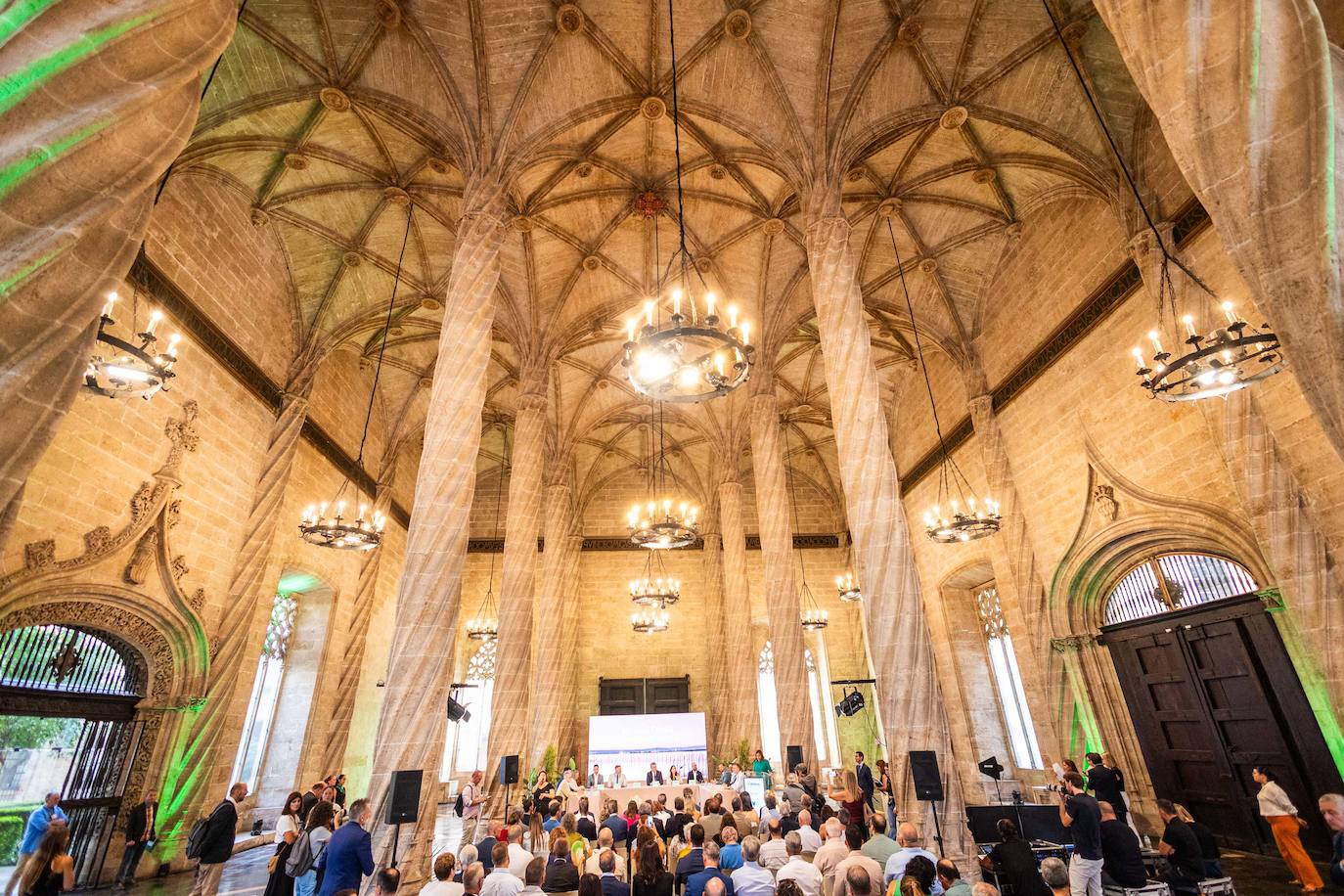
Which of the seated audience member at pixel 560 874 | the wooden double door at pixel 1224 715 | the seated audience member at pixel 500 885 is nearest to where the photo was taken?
the seated audience member at pixel 500 885

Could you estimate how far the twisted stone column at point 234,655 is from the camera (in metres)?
9.37

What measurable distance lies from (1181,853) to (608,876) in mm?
4965

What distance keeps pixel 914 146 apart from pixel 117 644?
16.0 metres

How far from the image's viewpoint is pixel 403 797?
238 inches

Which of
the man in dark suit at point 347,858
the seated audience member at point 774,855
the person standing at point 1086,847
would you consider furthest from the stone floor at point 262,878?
the seated audience member at point 774,855

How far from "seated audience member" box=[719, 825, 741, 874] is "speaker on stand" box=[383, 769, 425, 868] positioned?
10.1 feet

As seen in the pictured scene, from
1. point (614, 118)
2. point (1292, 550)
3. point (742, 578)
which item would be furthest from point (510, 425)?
point (1292, 550)

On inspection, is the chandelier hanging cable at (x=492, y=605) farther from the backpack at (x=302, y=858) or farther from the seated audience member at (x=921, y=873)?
the seated audience member at (x=921, y=873)

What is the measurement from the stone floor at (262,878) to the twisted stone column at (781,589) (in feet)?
18.4

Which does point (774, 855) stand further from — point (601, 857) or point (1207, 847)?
point (1207, 847)

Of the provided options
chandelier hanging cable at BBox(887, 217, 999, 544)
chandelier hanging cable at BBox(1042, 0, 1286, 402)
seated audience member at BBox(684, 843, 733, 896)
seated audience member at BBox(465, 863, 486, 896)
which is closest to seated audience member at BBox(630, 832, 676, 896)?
seated audience member at BBox(684, 843, 733, 896)

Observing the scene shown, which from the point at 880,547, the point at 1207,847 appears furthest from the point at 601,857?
the point at 1207,847

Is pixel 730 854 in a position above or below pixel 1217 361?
below

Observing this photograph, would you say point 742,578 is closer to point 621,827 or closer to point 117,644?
point 621,827
